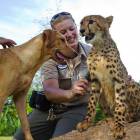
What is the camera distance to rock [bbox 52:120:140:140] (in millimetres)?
5323

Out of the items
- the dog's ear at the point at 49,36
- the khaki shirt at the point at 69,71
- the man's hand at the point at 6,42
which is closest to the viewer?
the dog's ear at the point at 49,36

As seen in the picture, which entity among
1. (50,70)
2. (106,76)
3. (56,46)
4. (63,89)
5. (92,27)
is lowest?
(63,89)

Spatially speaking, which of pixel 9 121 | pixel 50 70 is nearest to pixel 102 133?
pixel 50 70

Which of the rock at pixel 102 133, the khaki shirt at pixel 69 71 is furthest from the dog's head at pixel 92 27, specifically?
the khaki shirt at pixel 69 71

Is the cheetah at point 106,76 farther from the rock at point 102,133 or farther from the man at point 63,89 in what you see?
the man at point 63,89

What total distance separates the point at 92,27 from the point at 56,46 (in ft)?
3.01

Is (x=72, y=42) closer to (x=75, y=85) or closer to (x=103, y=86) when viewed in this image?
(x=75, y=85)

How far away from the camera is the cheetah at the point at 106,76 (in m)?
5.35

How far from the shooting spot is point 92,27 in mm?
5453

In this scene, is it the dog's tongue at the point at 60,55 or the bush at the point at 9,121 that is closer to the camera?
the dog's tongue at the point at 60,55

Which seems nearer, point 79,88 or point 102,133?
point 102,133

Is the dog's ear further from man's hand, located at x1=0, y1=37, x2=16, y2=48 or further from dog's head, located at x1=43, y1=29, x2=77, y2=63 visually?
man's hand, located at x1=0, y1=37, x2=16, y2=48

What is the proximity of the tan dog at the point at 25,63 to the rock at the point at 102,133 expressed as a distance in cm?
84

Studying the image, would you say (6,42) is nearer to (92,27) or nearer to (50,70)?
(50,70)
